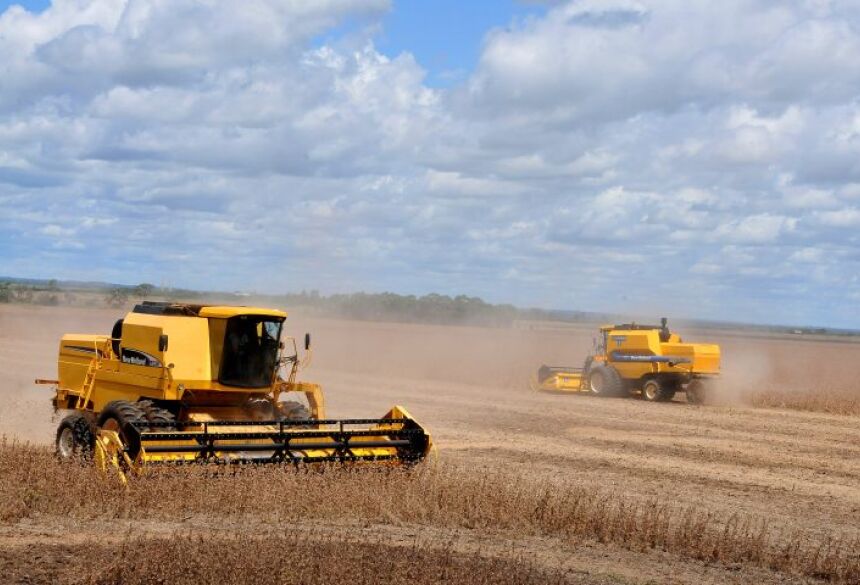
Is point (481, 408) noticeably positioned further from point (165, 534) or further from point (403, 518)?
point (165, 534)

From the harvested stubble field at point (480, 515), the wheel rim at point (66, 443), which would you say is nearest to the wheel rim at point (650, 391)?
the harvested stubble field at point (480, 515)

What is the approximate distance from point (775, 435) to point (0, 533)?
18302mm

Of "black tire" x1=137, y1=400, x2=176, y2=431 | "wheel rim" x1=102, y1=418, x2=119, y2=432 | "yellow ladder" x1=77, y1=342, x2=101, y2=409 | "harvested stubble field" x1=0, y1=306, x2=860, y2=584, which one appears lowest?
"harvested stubble field" x1=0, y1=306, x2=860, y2=584

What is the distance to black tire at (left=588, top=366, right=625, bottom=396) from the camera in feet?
114

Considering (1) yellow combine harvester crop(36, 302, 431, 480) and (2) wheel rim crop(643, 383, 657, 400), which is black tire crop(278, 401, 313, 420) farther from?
(2) wheel rim crop(643, 383, 657, 400)

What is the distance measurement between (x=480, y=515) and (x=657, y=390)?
21554mm

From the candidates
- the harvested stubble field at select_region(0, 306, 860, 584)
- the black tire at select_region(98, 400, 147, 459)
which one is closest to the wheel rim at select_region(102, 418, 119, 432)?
the black tire at select_region(98, 400, 147, 459)

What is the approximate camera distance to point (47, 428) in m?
23.1

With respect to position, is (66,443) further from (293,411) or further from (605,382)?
(605,382)

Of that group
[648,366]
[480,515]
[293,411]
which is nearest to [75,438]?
[293,411]

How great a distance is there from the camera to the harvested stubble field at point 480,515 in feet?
33.5

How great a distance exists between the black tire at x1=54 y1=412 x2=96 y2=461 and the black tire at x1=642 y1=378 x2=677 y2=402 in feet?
66.8

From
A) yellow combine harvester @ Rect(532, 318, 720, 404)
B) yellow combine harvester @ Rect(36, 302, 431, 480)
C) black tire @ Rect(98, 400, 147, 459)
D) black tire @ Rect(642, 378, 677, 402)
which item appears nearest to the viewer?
black tire @ Rect(98, 400, 147, 459)

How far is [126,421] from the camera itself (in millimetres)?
15055
